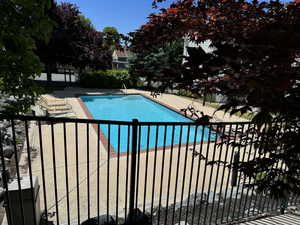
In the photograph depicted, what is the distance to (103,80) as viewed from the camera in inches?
687

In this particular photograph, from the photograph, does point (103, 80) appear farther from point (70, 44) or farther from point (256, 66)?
point (256, 66)

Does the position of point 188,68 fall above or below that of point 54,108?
above

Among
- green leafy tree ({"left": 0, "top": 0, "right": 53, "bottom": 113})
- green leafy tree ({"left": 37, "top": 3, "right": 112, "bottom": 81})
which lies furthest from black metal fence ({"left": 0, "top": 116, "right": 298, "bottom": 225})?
green leafy tree ({"left": 37, "top": 3, "right": 112, "bottom": 81})

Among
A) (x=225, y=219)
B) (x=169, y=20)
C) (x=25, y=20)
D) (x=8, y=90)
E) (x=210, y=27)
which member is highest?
(x=169, y=20)

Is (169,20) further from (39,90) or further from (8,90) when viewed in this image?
(8,90)

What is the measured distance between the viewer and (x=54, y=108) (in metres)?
8.51

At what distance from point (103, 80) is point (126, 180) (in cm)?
1639

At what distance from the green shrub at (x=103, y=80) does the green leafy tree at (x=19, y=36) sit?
1582 centimetres

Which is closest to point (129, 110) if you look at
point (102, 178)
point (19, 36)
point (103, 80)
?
point (103, 80)

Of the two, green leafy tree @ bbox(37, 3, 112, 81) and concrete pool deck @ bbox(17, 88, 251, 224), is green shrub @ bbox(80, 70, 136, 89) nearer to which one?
green leafy tree @ bbox(37, 3, 112, 81)

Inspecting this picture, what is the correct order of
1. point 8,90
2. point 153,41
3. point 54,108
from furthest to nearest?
point 54,108, point 153,41, point 8,90

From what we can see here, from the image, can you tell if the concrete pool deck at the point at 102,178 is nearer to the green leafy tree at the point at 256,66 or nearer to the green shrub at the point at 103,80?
the green leafy tree at the point at 256,66

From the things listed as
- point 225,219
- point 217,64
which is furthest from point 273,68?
point 225,219

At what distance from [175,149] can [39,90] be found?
4.36 m
